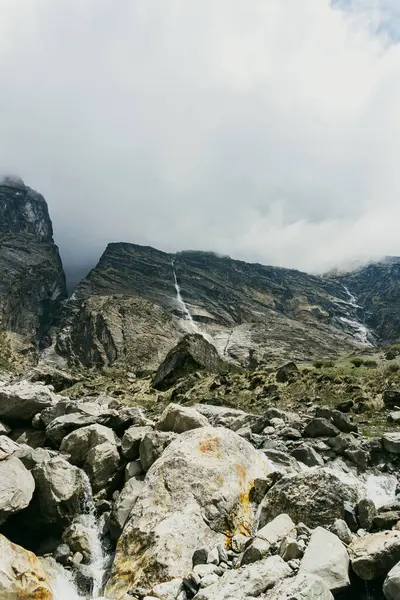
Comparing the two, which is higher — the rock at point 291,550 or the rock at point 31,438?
the rock at point 291,550

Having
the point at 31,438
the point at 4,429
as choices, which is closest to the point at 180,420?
the point at 31,438

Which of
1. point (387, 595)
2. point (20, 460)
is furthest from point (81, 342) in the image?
point (387, 595)

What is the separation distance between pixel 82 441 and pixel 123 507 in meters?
4.85

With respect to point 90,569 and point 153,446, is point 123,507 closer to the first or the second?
point 90,569

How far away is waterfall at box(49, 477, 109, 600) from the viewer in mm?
13336

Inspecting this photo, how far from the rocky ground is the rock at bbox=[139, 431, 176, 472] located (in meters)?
0.05

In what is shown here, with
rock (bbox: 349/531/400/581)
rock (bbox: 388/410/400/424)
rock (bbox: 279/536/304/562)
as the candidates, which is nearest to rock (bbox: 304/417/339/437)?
rock (bbox: 388/410/400/424)

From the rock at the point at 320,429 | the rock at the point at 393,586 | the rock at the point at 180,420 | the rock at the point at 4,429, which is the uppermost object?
the rock at the point at 320,429

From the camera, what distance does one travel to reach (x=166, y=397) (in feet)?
180

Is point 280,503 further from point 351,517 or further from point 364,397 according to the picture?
point 364,397

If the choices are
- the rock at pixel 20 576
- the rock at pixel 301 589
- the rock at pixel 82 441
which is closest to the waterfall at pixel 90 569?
the rock at pixel 20 576

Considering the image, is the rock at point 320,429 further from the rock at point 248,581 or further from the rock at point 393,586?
the rock at point 393,586

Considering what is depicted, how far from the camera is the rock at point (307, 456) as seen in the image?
2056 cm

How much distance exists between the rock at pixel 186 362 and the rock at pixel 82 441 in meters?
44.3
